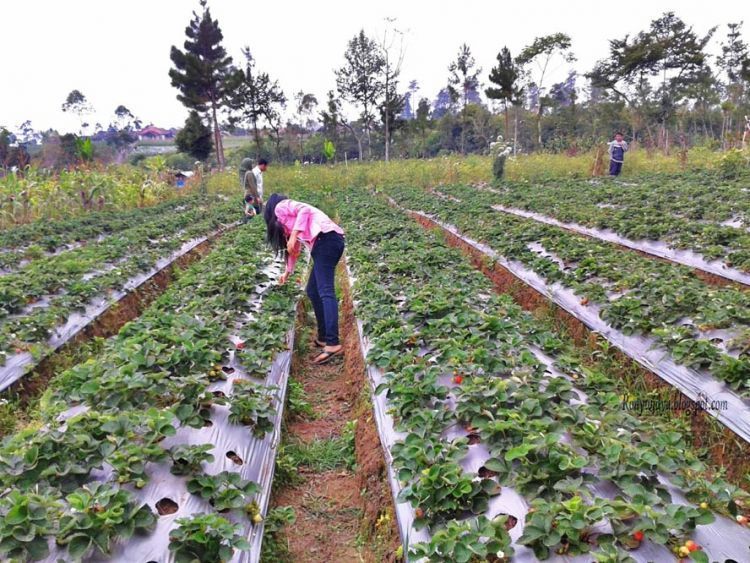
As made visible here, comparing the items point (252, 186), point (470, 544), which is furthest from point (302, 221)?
point (252, 186)

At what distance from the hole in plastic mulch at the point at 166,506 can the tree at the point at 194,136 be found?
2807cm

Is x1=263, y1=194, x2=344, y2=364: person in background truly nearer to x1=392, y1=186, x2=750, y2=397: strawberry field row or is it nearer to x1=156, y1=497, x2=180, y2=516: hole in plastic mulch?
x1=392, y1=186, x2=750, y2=397: strawberry field row

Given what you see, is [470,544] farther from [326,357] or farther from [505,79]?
[505,79]

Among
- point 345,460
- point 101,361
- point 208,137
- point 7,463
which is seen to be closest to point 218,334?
point 101,361

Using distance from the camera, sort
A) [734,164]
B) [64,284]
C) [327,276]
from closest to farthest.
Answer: [327,276] → [64,284] → [734,164]

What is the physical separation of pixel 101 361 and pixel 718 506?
11.3 ft

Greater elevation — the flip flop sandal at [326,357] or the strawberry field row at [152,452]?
the strawberry field row at [152,452]

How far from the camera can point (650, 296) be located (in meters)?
4.57

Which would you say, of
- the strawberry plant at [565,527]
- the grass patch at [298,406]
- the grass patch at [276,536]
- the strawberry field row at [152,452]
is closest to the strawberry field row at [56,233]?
the strawberry field row at [152,452]

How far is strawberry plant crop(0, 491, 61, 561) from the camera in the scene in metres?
1.82

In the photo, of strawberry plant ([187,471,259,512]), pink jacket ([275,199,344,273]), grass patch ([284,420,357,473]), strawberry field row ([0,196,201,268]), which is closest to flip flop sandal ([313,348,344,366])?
pink jacket ([275,199,344,273])

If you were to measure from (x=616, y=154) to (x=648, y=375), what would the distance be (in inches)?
556

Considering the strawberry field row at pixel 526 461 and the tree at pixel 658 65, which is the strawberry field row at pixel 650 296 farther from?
the tree at pixel 658 65

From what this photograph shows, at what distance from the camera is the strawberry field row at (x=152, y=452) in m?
1.95
